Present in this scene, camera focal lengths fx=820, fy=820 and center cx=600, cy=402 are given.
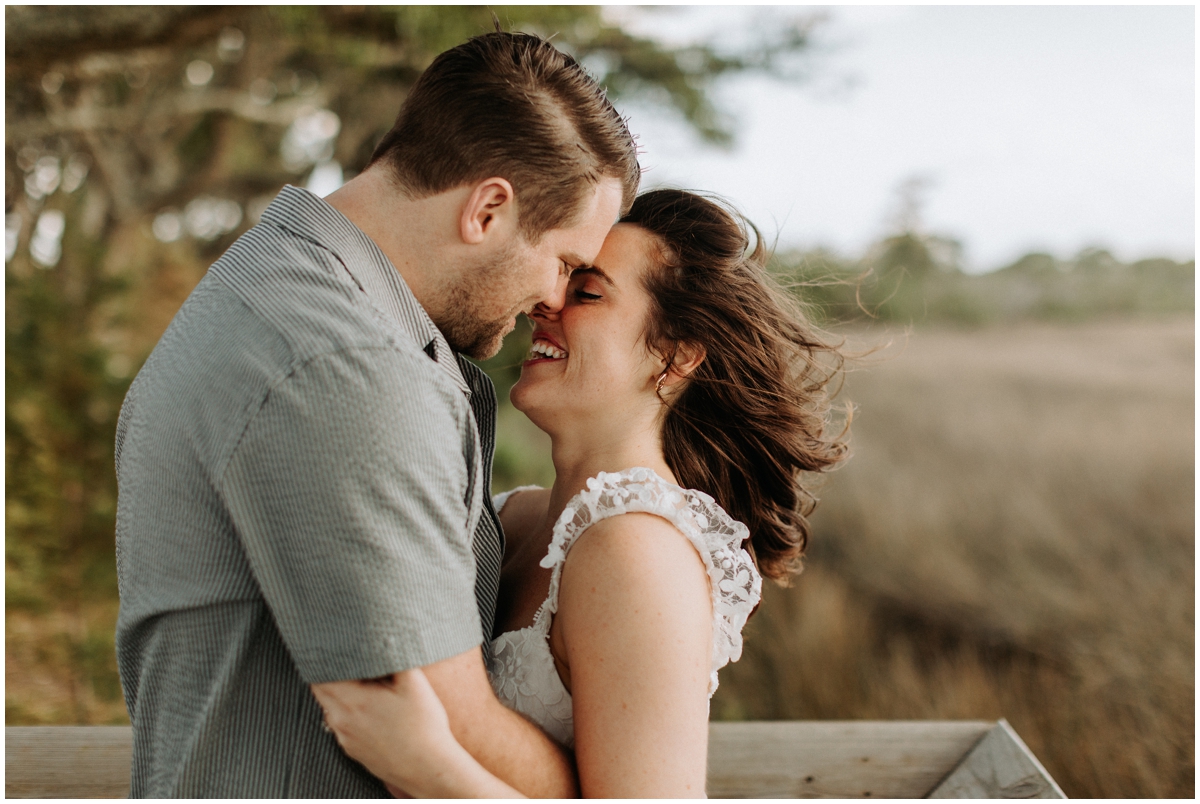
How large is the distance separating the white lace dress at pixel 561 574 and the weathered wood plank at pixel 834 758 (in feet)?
2.57

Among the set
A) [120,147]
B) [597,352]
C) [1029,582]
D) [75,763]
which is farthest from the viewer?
[120,147]

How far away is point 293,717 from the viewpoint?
1.27 m

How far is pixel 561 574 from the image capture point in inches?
64.2

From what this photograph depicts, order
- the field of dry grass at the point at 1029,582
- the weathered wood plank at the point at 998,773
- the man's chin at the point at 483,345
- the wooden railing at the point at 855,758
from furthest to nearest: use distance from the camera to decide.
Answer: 1. the field of dry grass at the point at 1029,582
2. the wooden railing at the point at 855,758
3. the weathered wood plank at the point at 998,773
4. the man's chin at the point at 483,345

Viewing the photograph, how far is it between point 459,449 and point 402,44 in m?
4.14

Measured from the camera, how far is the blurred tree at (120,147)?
4.24 m

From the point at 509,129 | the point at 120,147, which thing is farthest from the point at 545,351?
the point at 120,147

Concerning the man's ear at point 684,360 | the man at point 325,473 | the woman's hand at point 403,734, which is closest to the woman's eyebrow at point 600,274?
the man's ear at point 684,360

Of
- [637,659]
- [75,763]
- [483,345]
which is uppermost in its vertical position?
[483,345]

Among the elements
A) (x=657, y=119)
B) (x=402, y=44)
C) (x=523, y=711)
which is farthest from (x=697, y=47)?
(x=523, y=711)

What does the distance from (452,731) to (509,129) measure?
3.62ft

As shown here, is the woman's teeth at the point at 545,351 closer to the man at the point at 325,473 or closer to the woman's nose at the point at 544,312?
the woman's nose at the point at 544,312

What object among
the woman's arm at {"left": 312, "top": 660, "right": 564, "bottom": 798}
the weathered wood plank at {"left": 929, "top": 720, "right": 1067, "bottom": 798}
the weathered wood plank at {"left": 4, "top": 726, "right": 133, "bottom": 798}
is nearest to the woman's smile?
the woman's arm at {"left": 312, "top": 660, "right": 564, "bottom": 798}

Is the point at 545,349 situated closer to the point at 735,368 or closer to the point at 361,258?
the point at 735,368
